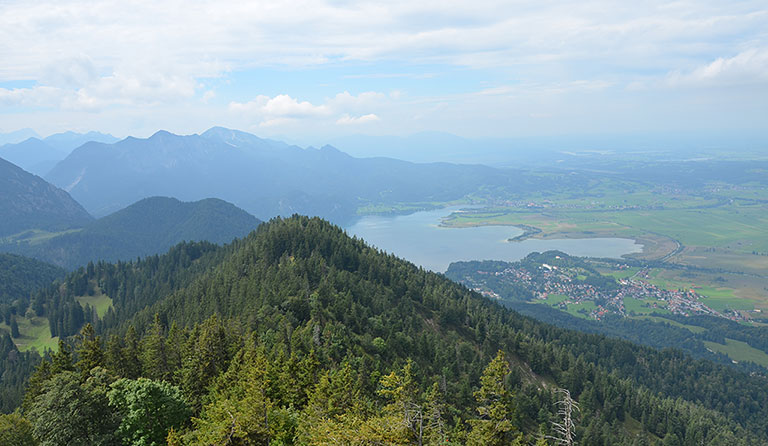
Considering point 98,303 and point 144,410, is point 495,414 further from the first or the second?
point 98,303

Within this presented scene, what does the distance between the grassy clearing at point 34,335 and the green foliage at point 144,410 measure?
14900 centimetres

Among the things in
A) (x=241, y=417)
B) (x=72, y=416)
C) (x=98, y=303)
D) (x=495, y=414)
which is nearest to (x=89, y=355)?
(x=72, y=416)

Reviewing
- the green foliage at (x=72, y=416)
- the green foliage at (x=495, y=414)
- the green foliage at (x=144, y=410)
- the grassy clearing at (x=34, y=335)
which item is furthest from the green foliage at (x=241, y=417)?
the grassy clearing at (x=34, y=335)

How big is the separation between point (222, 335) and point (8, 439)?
909 inches

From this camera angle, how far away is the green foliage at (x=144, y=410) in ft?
129

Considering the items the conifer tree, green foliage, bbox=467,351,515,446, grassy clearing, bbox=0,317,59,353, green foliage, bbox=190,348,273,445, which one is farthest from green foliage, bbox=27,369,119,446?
grassy clearing, bbox=0,317,59,353

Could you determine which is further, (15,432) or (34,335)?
(34,335)

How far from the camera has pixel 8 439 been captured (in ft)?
113

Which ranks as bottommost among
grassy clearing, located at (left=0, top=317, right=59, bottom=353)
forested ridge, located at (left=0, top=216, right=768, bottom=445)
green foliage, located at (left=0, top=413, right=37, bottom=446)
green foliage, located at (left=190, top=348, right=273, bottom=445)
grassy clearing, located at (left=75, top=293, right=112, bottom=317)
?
grassy clearing, located at (left=0, top=317, right=59, bottom=353)

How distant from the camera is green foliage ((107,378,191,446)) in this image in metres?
39.2

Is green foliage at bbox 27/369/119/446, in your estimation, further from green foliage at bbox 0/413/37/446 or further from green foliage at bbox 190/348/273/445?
green foliage at bbox 190/348/273/445

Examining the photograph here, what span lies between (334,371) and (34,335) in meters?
171

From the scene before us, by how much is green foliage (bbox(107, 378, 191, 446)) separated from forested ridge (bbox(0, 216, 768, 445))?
13cm

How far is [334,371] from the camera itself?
6316 cm
